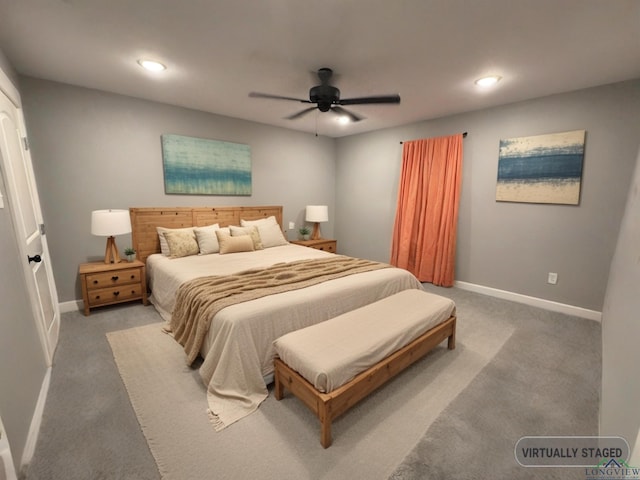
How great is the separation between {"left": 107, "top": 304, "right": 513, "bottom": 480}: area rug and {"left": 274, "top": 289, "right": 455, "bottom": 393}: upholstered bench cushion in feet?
1.04

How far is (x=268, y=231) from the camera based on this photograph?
13.7 feet

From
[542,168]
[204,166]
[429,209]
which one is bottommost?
[429,209]

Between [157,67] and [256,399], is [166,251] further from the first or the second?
[256,399]

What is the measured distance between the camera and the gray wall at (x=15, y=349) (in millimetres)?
1350

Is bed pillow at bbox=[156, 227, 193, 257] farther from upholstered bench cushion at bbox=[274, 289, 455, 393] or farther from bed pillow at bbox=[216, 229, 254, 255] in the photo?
upholstered bench cushion at bbox=[274, 289, 455, 393]

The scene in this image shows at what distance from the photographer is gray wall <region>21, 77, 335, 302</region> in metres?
2.94

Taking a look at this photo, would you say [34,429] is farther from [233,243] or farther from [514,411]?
[514,411]

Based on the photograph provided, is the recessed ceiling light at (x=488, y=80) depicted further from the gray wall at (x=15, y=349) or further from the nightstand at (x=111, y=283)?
the nightstand at (x=111, y=283)

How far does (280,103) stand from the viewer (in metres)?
3.51

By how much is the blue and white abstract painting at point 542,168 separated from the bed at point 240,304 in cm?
182

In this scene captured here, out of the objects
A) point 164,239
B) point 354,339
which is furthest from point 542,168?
point 164,239

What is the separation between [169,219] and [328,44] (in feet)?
9.44

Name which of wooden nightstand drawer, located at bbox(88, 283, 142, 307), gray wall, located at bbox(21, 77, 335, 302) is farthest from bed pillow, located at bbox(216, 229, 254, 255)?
wooden nightstand drawer, located at bbox(88, 283, 142, 307)

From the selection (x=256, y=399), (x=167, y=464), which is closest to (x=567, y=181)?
(x=256, y=399)
